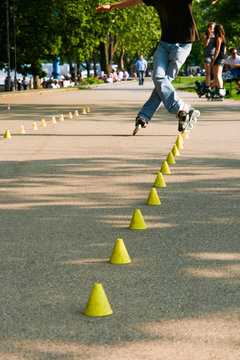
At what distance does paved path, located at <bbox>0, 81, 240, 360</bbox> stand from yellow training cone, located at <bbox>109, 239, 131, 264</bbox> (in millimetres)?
66

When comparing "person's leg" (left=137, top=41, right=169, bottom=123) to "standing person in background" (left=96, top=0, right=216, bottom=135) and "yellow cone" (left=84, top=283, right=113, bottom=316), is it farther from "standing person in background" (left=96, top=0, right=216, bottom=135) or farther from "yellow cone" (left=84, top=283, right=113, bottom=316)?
"yellow cone" (left=84, top=283, right=113, bottom=316)

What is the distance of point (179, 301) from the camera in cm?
373

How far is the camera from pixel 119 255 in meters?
4.48

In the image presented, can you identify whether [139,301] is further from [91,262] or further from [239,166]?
[239,166]

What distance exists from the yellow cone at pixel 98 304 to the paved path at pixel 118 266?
0.03 m

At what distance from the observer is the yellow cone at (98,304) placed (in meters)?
3.45

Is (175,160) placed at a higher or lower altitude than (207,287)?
lower

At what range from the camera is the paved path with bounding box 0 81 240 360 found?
3199mm

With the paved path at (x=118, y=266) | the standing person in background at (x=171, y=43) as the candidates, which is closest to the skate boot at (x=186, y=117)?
the standing person in background at (x=171, y=43)

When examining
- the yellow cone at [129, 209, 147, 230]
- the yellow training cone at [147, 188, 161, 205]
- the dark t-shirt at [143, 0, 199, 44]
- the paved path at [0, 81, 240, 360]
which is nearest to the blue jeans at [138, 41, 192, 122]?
the dark t-shirt at [143, 0, 199, 44]

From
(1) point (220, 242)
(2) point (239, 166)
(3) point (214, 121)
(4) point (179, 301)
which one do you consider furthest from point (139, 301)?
(3) point (214, 121)

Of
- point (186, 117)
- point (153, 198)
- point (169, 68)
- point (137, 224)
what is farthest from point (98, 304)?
point (169, 68)

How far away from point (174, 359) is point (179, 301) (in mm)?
768

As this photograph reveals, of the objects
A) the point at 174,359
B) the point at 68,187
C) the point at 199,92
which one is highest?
the point at 174,359
